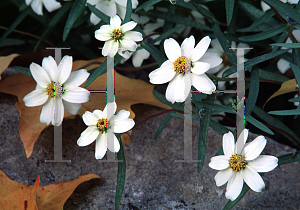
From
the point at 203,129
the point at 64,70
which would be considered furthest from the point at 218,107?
the point at 64,70

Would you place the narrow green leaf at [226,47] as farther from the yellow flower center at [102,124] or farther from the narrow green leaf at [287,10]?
the yellow flower center at [102,124]

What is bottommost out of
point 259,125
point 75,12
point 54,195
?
point 54,195

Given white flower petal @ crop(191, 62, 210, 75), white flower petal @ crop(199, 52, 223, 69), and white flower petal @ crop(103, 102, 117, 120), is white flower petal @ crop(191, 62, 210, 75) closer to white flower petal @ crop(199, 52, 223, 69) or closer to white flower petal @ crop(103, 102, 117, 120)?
white flower petal @ crop(199, 52, 223, 69)

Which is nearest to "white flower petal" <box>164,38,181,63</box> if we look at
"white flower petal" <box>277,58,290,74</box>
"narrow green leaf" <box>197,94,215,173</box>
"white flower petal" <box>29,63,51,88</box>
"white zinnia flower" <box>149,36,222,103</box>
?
"white zinnia flower" <box>149,36,222,103</box>

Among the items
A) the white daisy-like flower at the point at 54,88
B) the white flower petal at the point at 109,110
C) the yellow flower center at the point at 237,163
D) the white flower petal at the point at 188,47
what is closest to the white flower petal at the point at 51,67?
the white daisy-like flower at the point at 54,88

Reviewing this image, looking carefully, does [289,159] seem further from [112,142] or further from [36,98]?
[36,98]

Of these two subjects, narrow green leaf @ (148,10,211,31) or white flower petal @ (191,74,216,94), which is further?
narrow green leaf @ (148,10,211,31)

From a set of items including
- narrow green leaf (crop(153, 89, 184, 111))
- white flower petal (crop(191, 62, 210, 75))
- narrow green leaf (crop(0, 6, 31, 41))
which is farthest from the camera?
narrow green leaf (crop(0, 6, 31, 41))

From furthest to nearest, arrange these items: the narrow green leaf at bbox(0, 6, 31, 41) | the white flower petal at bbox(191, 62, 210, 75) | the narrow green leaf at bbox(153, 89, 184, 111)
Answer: the narrow green leaf at bbox(0, 6, 31, 41) → the narrow green leaf at bbox(153, 89, 184, 111) → the white flower petal at bbox(191, 62, 210, 75)
